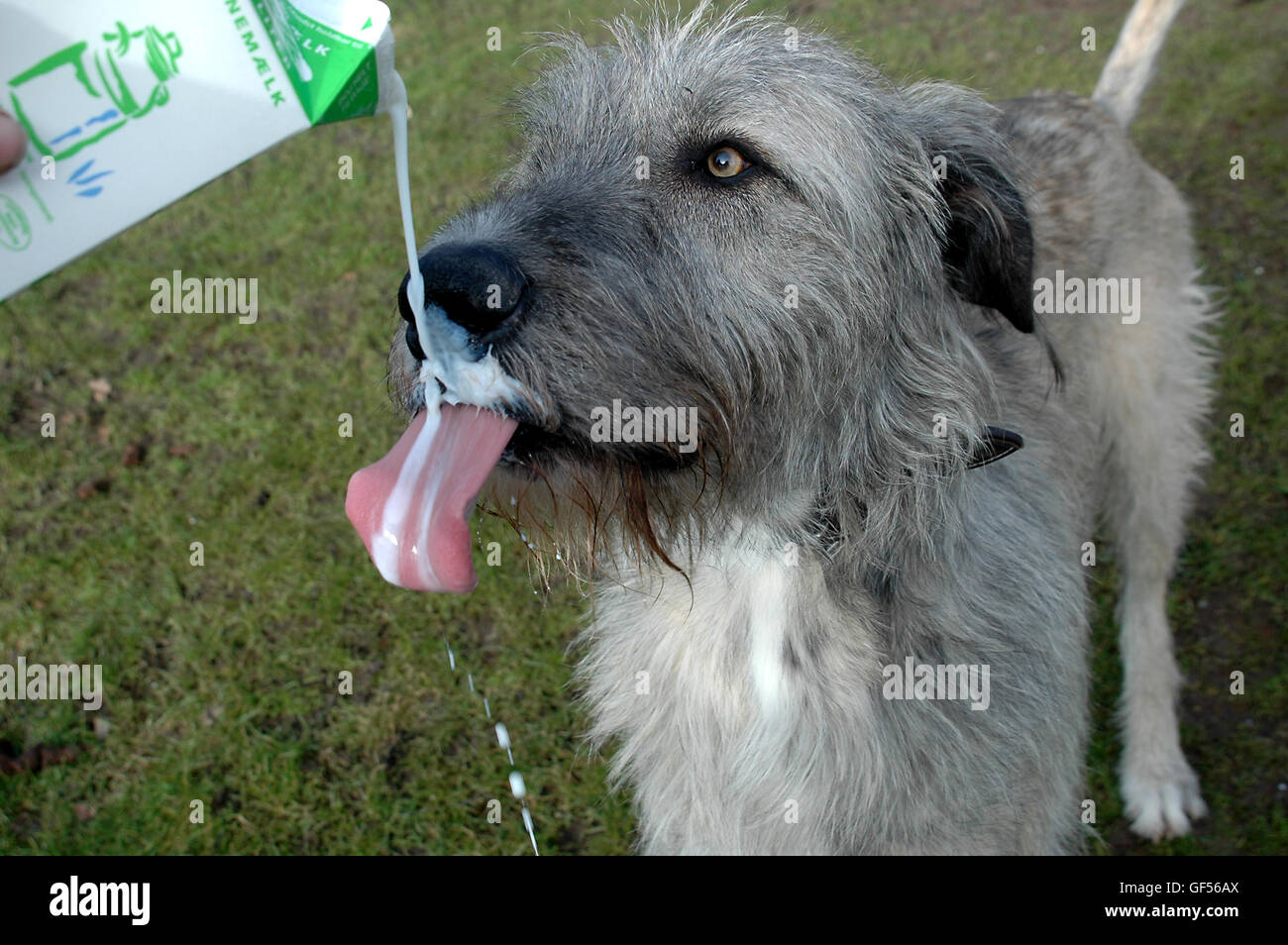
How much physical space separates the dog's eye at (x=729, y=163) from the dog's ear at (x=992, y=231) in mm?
609

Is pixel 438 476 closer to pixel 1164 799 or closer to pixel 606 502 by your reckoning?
pixel 606 502

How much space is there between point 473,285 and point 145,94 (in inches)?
26.4

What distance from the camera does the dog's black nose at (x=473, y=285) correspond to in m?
1.94

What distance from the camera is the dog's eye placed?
7.66ft

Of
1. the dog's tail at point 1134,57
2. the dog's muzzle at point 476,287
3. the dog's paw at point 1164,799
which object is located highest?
the dog's tail at point 1134,57

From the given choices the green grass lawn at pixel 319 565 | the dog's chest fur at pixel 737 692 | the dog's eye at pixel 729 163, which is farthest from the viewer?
the green grass lawn at pixel 319 565

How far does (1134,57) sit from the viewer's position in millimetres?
4285

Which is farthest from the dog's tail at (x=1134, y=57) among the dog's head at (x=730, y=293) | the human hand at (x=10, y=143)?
the human hand at (x=10, y=143)

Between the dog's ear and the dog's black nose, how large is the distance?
130 cm

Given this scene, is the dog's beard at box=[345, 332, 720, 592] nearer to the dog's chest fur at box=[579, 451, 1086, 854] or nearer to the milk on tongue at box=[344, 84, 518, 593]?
the milk on tongue at box=[344, 84, 518, 593]

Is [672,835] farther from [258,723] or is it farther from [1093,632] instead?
[1093,632]

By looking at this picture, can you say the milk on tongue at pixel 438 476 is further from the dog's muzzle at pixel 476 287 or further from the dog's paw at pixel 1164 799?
the dog's paw at pixel 1164 799

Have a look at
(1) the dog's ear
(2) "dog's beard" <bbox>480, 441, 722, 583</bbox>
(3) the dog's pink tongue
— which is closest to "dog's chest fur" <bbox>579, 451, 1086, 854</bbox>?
(2) "dog's beard" <bbox>480, 441, 722, 583</bbox>

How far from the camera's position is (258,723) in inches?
171
